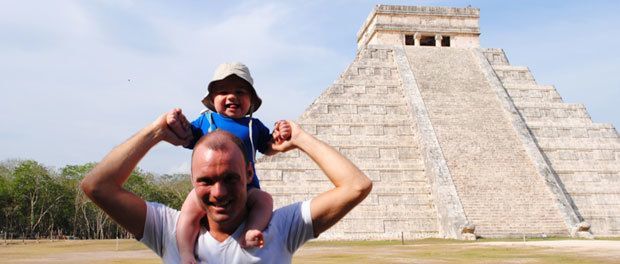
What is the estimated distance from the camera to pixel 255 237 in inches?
89.0

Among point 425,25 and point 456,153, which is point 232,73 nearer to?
point 456,153

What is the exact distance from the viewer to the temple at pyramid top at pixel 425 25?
31812 millimetres

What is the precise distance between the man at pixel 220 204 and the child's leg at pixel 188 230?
0.03m

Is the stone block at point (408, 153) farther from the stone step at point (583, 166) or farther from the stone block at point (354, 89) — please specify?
the stone step at point (583, 166)

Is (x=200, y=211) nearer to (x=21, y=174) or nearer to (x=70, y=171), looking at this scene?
(x=21, y=174)

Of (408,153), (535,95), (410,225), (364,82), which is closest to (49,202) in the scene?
(364,82)

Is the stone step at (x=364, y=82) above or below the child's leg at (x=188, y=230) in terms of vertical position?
above

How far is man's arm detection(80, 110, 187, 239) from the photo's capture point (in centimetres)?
231

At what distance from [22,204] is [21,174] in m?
2.35

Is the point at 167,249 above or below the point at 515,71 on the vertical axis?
below

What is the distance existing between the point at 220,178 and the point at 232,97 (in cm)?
119

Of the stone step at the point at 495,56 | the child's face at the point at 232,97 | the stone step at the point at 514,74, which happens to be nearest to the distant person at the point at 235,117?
the child's face at the point at 232,97

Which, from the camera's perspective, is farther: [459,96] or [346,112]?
[459,96]

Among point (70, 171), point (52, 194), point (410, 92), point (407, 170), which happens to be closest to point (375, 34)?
point (410, 92)
